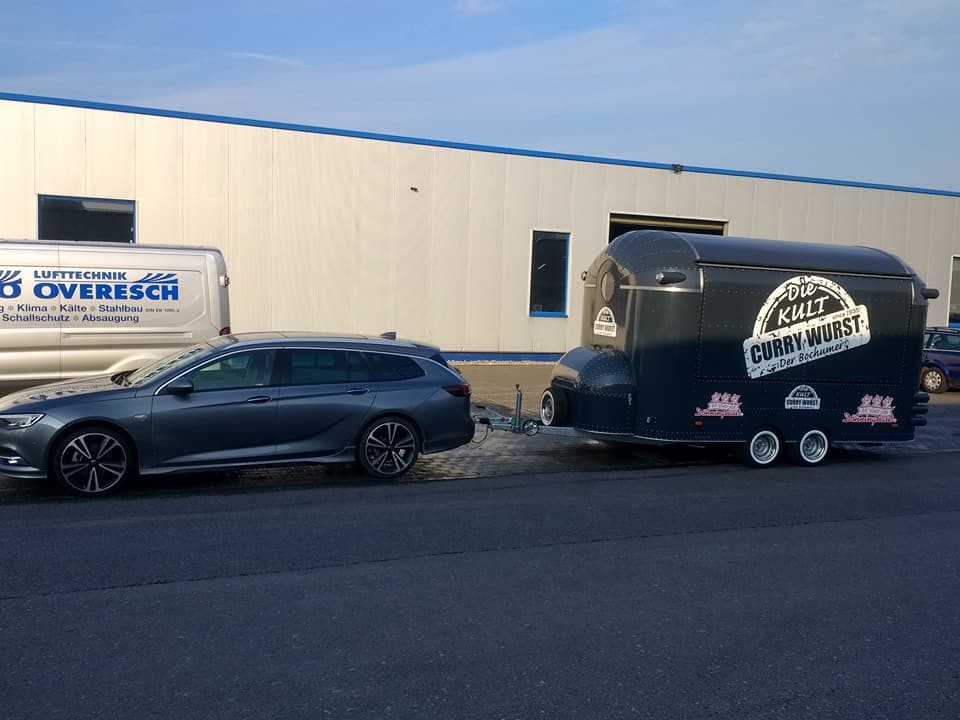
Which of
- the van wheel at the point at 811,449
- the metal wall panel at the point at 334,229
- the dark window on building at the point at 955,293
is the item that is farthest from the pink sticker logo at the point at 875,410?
the dark window on building at the point at 955,293

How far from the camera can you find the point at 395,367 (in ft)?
32.1

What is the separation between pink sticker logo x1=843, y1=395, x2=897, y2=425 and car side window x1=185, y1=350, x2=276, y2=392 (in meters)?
7.18

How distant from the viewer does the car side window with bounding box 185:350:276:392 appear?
8.98 metres

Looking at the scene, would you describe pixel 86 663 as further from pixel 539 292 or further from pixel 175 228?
pixel 539 292

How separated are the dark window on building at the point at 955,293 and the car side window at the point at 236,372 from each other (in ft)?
84.4

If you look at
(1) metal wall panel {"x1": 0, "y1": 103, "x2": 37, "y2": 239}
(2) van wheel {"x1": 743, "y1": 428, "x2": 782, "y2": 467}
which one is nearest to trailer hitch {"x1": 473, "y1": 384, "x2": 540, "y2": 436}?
(2) van wheel {"x1": 743, "y1": 428, "x2": 782, "y2": 467}

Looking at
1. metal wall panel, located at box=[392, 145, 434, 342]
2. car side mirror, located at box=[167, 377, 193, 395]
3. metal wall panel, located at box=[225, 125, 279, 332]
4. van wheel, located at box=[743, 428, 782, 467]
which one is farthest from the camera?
metal wall panel, located at box=[392, 145, 434, 342]

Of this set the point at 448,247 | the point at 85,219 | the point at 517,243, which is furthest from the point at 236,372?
the point at 517,243

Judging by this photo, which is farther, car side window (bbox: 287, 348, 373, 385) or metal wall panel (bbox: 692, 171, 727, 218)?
metal wall panel (bbox: 692, 171, 727, 218)

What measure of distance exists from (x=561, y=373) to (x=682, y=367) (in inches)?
67.4

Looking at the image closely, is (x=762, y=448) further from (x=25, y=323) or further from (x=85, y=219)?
(x=85, y=219)

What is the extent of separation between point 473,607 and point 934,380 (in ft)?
59.8

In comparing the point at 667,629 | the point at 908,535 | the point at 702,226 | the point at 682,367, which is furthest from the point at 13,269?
the point at 702,226

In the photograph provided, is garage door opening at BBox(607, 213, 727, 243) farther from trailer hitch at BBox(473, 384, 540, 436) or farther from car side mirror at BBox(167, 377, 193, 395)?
car side mirror at BBox(167, 377, 193, 395)
